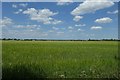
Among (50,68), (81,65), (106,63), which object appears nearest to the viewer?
(50,68)

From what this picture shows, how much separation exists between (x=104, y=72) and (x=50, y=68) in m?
2.10

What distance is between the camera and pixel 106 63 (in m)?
11.8

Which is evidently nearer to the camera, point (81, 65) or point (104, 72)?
point (104, 72)

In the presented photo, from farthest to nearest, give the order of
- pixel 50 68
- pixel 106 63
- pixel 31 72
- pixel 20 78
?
pixel 106 63, pixel 50 68, pixel 31 72, pixel 20 78

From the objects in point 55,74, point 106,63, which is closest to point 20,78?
point 55,74

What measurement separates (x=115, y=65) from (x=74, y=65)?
1.93m

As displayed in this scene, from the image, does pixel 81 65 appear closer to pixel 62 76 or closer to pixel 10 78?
pixel 62 76

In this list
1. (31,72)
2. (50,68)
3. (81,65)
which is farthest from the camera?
(81,65)

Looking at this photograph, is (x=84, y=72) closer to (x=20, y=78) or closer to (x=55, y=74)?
(x=55, y=74)

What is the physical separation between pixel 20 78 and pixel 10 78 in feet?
1.16

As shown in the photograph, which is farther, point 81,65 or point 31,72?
point 81,65

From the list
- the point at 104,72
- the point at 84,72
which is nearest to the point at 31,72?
the point at 84,72

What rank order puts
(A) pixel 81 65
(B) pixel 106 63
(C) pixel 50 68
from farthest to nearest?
(B) pixel 106 63, (A) pixel 81 65, (C) pixel 50 68

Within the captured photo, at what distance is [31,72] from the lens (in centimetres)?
963
